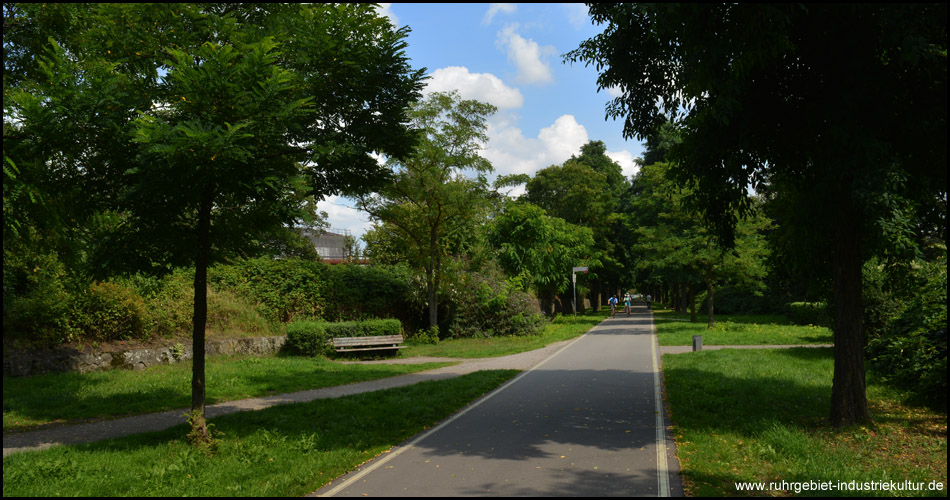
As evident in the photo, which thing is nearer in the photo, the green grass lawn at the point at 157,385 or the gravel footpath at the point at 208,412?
the gravel footpath at the point at 208,412

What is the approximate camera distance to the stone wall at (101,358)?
471 inches

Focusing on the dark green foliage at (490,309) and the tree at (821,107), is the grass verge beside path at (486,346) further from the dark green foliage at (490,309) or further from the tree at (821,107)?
the tree at (821,107)

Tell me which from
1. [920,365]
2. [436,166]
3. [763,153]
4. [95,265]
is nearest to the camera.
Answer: [95,265]

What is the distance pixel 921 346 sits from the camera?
32.3 ft

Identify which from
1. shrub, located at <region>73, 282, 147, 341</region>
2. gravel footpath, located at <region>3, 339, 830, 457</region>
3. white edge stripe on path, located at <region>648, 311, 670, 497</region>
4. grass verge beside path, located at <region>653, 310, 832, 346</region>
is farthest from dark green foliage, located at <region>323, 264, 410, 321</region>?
white edge stripe on path, located at <region>648, 311, 670, 497</region>

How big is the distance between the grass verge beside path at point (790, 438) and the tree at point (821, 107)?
0.73 metres

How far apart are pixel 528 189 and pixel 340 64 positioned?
→ 44.8 m

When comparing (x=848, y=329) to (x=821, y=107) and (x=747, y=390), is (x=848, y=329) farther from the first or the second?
(x=747, y=390)

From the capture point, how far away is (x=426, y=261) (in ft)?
76.7

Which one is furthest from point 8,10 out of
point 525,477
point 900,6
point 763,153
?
point 900,6

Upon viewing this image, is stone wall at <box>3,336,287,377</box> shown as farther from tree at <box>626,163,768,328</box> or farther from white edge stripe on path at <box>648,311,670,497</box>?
tree at <box>626,163,768,328</box>

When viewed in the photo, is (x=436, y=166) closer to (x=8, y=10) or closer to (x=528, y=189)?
(x=8, y=10)

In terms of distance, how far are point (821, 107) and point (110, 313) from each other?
14963 millimetres

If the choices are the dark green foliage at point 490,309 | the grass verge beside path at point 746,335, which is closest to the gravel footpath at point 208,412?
the dark green foliage at point 490,309
